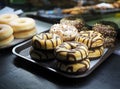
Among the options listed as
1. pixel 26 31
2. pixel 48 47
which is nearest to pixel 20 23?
pixel 26 31

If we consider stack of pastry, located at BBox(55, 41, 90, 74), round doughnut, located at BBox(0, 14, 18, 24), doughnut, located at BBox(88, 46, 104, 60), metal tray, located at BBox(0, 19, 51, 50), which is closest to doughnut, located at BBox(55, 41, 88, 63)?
stack of pastry, located at BBox(55, 41, 90, 74)

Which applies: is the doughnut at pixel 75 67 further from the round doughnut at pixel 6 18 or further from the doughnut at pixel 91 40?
the round doughnut at pixel 6 18

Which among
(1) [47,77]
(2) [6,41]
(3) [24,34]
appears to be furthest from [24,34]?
(1) [47,77]

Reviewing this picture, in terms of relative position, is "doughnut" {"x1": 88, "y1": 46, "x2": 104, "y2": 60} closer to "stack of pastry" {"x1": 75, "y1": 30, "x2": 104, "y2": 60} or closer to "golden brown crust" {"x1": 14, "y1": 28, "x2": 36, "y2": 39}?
"stack of pastry" {"x1": 75, "y1": 30, "x2": 104, "y2": 60}

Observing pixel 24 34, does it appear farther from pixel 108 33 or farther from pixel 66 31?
pixel 108 33

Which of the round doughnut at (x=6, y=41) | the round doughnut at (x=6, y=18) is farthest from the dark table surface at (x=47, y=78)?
the round doughnut at (x=6, y=18)

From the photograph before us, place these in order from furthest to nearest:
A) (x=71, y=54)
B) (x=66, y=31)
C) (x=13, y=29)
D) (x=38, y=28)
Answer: (x=38, y=28) < (x=13, y=29) < (x=66, y=31) < (x=71, y=54)

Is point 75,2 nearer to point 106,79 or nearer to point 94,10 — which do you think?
point 94,10
